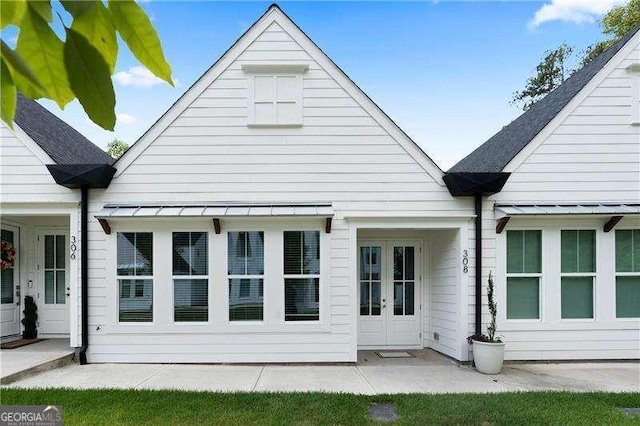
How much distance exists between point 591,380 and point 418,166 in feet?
15.2

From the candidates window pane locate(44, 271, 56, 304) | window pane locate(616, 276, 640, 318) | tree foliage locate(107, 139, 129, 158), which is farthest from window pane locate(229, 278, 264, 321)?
tree foliage locate(107, 139, 129, 158)

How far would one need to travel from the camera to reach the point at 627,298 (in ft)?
27.2

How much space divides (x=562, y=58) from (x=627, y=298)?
1946 centimetres

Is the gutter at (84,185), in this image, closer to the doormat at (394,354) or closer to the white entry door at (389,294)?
the white entry door at (389,294)

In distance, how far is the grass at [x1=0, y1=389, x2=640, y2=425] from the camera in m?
5.09

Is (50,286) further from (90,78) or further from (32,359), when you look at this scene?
(90,78)

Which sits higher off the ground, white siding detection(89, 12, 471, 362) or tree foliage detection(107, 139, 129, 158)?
tree foliage detection(107, 139, 129, 158)

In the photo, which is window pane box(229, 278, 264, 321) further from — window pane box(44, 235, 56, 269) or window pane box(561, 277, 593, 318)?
window pane box(561, 277, 593, 318)

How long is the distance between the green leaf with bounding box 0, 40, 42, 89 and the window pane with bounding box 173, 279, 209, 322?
7.74m

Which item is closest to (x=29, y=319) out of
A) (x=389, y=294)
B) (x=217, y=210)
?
(x=217, y=210)

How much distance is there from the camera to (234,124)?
8156mm

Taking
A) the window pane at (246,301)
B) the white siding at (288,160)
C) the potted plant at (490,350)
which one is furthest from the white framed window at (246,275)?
the potted plant at (490,350)

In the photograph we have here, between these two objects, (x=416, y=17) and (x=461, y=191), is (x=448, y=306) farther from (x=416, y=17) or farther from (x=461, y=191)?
(x=416, y=17)

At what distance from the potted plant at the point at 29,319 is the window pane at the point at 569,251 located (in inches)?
443
